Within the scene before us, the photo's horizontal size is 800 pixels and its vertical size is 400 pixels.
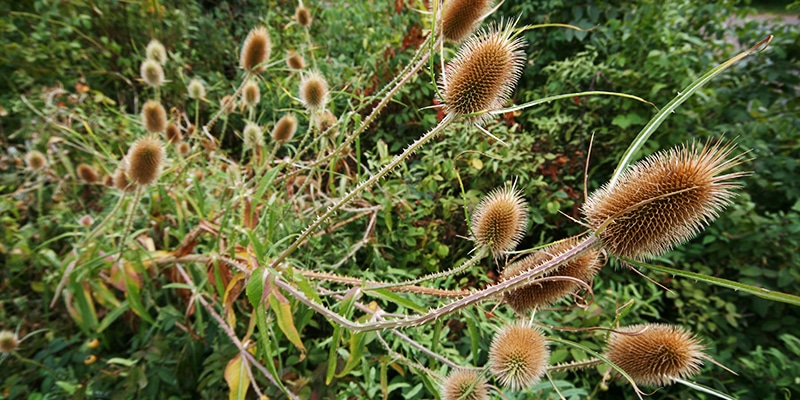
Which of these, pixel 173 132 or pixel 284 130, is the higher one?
pixel 284 130

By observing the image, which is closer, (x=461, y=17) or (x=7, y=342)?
(x=461, y=17)

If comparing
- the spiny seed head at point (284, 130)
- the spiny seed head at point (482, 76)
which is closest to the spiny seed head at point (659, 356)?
the spiny seed head at point (482, 76)

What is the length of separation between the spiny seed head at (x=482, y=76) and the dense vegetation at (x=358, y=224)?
146mm

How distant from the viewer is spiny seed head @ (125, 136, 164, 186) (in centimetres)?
147

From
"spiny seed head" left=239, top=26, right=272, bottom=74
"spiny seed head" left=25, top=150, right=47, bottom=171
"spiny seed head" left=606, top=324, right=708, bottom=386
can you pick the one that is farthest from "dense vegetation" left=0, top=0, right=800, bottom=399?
"spiny seed head" left=239, top=26, right=272, bottom=74

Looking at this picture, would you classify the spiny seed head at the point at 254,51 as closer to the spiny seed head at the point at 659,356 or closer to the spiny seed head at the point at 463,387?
the spiny seed head at the point at 463,387

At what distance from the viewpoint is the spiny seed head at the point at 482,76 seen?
0.96 m

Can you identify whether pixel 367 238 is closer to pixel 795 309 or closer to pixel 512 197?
pixel 512 197

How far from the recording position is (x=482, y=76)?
96 cm

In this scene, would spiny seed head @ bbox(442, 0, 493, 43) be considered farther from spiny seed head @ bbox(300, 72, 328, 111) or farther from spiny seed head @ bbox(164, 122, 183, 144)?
spiny seed head @ bbox(164, 122, 183, 144)

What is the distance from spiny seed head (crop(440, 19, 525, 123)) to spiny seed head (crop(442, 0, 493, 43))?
137 millimetres

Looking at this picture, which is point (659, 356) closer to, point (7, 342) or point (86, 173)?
point (7, 342)

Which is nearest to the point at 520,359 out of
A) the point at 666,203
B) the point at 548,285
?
the point at 548,285

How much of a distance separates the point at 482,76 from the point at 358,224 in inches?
45.7
